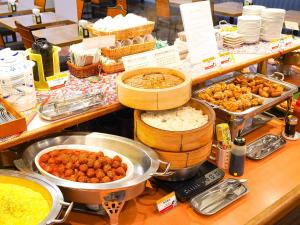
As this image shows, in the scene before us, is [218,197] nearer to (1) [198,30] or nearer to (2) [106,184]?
(2) [106,184]

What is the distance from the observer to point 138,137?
6.04 feet

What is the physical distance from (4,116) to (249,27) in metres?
2.06

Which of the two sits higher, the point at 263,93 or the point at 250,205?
the point at 263,93

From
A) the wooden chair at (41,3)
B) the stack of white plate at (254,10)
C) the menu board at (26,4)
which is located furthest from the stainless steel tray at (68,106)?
the menu board at (26,4)

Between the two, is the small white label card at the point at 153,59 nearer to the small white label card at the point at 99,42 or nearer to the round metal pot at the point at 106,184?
the small white label card at the point at 99,42

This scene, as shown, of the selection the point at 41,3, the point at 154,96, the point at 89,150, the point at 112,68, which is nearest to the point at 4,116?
the point at 89,150

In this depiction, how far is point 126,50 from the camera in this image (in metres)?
2.29

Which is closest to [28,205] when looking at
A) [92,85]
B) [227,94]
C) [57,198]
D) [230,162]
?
[57,198]

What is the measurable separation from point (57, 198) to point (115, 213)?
11.7 inches

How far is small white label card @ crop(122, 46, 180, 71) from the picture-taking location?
2.10 m

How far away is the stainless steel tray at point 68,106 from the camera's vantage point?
1.76 meters

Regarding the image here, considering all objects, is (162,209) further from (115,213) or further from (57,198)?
(57,198)

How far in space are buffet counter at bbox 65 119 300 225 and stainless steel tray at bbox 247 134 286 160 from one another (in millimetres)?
65

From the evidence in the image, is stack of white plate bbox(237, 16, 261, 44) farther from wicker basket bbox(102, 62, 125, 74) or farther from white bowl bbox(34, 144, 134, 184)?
white bowl bbox(34, 144, 134, 184)
